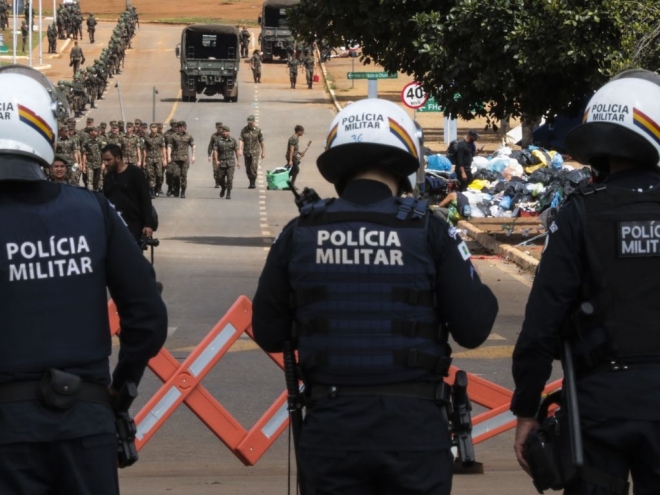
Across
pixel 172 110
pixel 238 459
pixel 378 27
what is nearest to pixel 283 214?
pixel 378 27

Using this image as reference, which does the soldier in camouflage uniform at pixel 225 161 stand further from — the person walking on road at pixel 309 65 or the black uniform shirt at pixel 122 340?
the person walking on road at pixel 309 65

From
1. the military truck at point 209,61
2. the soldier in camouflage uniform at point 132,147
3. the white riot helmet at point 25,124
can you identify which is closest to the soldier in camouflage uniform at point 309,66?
the military truck at point 209,61

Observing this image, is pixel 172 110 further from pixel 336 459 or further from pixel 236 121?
pixel 336 459

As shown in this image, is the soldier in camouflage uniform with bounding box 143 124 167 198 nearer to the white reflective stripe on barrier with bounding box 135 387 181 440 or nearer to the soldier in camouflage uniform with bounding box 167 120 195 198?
the soldier in camouflage uniform with bounding box 167 120 195 198

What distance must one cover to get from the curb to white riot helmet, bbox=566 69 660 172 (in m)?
14.1

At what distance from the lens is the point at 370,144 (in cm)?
409

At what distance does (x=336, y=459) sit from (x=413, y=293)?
0.53m

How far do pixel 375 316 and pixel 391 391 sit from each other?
0.74 feet

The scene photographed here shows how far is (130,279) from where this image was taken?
4.07 meters

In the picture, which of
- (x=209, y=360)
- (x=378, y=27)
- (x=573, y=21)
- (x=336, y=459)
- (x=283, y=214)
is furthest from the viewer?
(x=283, y=214)

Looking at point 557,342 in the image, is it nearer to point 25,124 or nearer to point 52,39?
point 25,124

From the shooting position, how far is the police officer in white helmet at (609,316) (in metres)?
4.03

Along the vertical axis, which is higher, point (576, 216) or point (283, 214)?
point (576, 216)

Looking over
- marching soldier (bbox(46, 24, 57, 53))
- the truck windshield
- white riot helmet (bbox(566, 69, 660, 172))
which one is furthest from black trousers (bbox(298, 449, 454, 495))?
marching soldier (bbox(46, 24, 57, 53))
